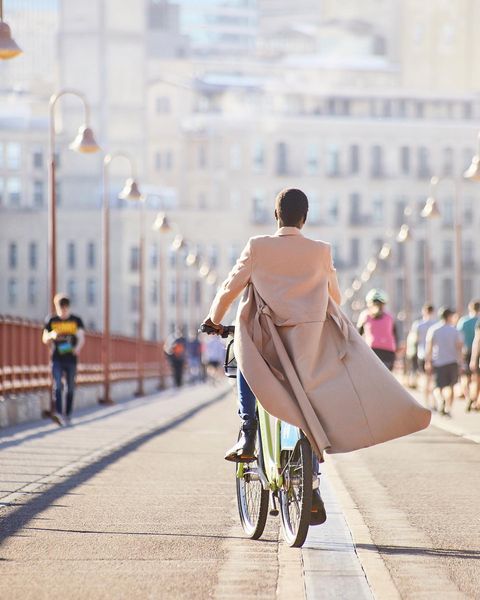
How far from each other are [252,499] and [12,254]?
129m

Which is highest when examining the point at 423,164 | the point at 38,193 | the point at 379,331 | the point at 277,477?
the point at 423,164

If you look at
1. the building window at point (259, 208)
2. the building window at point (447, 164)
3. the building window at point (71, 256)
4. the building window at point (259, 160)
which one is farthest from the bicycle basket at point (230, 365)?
the building window at point (447, 164)

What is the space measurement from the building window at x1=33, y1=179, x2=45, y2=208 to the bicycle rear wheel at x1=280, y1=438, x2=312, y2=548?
136127 mm

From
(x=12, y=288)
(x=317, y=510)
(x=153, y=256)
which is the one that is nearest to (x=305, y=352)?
(x=317, y=510)

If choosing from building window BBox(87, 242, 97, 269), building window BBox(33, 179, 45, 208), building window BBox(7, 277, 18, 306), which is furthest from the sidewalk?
building window BBox(33, 179, 45, 208)

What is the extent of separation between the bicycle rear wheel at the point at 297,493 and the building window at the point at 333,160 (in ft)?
467

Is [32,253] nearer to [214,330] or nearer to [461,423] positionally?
[461,423]

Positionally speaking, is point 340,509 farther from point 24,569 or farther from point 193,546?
point 24,569

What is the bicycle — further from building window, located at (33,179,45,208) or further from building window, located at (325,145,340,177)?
building window, located at (325,145,340,177)

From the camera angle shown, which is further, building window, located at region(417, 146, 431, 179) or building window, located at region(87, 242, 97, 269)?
building window, located at region(417, 146, 431, 179)

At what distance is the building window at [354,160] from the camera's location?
15138 centimetres

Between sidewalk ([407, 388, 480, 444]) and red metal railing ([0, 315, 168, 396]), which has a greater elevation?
red metal railing ([0, 315, 168, 396])

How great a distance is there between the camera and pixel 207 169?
148500mm

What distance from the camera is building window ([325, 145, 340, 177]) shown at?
151 m
